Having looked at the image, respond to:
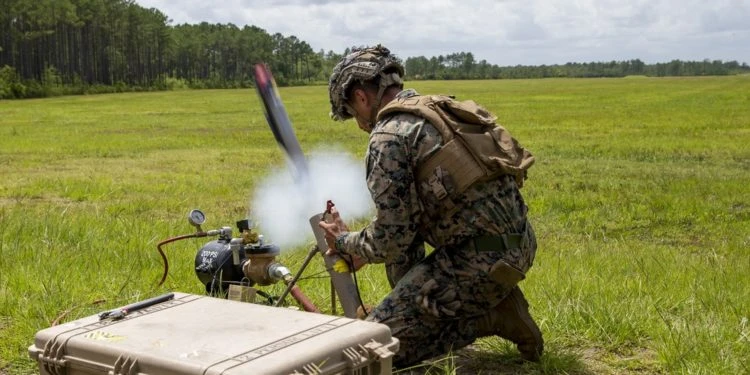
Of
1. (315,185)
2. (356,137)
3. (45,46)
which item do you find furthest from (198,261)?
(45,46)

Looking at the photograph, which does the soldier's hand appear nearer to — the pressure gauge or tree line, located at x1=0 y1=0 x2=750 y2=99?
the pressure gauge

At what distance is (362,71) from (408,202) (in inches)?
26.1

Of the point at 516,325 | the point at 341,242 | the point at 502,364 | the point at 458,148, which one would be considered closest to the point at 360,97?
the point at 458,148

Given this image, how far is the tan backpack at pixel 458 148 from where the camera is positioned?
159 inches

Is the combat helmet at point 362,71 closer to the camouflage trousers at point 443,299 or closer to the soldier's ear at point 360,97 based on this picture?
the soldier's ear at point 360,97

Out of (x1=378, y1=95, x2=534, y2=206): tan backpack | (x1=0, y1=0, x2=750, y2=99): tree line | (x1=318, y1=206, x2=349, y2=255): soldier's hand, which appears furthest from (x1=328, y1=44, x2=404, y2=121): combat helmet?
(x1=0, y1=0, x2=750, y2=99): tree line

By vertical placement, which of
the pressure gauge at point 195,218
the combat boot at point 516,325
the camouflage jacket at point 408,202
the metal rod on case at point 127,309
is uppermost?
the camouflage jacket at point 408,202

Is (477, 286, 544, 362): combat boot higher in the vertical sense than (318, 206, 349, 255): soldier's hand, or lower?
lower

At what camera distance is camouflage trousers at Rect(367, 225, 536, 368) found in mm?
4230

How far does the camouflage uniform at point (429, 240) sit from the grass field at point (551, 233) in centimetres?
21

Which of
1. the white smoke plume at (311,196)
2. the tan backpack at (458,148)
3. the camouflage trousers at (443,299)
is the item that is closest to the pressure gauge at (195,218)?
the white smoke plume at (311,196)

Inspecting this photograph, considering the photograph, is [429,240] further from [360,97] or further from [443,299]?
[360,97]

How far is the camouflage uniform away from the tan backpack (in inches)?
1.9

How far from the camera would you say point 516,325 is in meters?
4.31
